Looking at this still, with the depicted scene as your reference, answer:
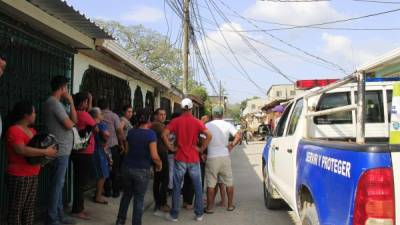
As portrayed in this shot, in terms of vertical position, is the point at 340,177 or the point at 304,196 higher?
the point at 340,177

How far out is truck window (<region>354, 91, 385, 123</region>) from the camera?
20.9 feet

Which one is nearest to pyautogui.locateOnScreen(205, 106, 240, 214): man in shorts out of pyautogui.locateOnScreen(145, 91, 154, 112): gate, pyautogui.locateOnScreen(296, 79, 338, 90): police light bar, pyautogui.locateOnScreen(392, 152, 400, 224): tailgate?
pyautogui.locateOnScreen(296, 79, 338, 90): police light bar

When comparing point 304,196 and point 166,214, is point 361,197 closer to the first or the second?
point 304,196

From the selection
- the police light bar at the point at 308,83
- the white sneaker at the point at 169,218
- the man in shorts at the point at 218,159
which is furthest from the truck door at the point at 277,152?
the white sneaker at the point at 169,218

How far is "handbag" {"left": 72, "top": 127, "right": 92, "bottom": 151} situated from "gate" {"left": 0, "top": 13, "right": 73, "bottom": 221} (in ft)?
1.98

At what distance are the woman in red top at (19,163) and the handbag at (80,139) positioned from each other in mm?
1180

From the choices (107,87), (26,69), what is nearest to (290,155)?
(26,69)

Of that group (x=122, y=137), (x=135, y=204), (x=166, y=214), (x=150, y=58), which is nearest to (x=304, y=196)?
(x=135, y=204)

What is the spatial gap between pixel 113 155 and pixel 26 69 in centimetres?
273

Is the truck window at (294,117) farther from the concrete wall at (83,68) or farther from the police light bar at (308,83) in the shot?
the concrete wall at (83,68)

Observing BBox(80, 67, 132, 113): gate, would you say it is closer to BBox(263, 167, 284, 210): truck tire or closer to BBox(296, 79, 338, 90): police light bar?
BBox(263, 167, 284, 210): truck tire

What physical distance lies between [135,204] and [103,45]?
10.3 ft

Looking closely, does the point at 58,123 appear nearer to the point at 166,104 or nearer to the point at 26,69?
the point at 26,69

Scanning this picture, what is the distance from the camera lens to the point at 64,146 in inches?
230
